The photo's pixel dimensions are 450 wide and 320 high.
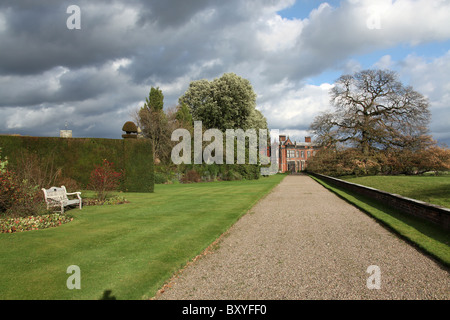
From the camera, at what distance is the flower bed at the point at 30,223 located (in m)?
7.09

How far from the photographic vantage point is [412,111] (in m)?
29.5

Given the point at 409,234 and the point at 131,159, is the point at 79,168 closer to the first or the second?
the point at 131,159

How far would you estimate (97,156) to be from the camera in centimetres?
1698

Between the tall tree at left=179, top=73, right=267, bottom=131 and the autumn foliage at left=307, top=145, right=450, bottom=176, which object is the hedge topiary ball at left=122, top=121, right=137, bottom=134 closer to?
the autumn foliage at left=307, top=145, right=450, bottom=176

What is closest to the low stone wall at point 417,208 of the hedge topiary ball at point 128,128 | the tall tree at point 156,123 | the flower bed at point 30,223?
the flower bed at point 30,223

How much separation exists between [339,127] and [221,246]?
2925 cm

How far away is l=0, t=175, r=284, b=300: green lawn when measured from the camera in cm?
379

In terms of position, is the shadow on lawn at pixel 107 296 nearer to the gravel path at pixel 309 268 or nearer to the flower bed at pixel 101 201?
the gravel path at pixel 309 268

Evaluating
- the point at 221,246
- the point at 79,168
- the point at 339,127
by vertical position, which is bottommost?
the point at 221,246

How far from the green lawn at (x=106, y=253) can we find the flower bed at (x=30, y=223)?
0.37 meters

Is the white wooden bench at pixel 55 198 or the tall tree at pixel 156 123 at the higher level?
the tall tree at pixel 156 123

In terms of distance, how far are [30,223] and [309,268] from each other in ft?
22.0

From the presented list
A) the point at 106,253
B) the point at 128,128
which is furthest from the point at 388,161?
the point at 106,253

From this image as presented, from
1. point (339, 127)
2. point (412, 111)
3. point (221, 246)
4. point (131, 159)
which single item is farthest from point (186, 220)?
point (412, 111)
